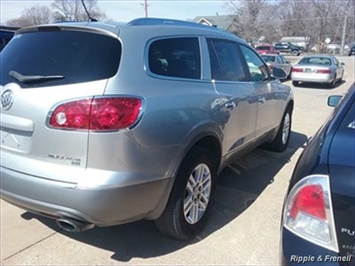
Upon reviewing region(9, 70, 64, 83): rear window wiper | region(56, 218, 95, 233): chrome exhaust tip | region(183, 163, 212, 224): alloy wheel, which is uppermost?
region(9, 70, 64, 83): rear window wiper

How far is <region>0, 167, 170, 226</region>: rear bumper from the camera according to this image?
235cm

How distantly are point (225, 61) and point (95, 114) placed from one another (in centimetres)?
187

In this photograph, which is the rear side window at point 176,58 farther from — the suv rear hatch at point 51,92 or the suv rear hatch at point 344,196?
the suv rear hatch at point 344,196

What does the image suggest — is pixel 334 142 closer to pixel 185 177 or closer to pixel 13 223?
pixel 185 177

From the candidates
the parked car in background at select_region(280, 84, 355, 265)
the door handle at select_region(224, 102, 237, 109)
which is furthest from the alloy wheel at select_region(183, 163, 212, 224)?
the parked car in background at select_region(280, 84, 355, 265)

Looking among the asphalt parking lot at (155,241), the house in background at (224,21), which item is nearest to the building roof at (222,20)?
the house in background at (224,21)

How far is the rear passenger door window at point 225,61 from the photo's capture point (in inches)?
138

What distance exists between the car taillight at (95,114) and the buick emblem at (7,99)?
43cm

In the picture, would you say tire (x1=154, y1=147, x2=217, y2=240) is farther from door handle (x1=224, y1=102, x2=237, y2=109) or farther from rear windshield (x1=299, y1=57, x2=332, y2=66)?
rear windshield (x1=299, y1=57, x2=332, y2=66)

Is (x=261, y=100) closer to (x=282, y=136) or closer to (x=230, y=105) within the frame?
(x=230, y=105)

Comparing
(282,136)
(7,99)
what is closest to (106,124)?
(7,99)

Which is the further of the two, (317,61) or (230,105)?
(317,61)

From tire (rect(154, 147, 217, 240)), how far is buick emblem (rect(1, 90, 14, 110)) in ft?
4.36

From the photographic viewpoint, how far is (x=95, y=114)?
91.4 inches
